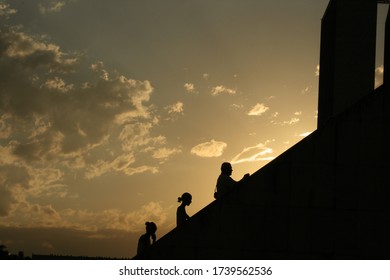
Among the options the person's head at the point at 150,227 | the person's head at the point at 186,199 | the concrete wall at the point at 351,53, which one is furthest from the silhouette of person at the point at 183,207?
the concrete wall at the point at 351,53

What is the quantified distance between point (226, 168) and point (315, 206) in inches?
59.2

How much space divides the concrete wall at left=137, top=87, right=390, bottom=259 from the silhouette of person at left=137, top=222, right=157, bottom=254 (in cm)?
66

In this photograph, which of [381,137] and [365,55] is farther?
[365,55]

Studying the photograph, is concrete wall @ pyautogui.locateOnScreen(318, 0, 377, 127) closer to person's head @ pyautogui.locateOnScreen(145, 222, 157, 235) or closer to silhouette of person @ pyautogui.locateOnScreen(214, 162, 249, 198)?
silhouette of person @ pyautogui.locateOnScreen(214, 162, 249, 198)

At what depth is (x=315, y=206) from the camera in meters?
9.05

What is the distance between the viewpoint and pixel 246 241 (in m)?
8.99

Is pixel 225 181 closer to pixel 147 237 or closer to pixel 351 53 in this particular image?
pixel 147 237

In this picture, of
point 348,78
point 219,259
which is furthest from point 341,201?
point 348,78

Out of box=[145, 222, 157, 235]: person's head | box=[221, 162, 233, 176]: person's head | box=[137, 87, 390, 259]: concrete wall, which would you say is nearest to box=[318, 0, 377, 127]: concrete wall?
box=[137, 87, 390, 259]: concrete wall

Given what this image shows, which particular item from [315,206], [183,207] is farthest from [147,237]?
[315,206]

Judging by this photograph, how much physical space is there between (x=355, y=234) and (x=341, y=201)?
55cm

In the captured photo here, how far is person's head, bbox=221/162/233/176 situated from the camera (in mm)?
8992
